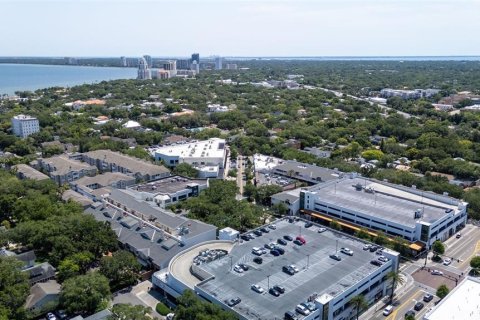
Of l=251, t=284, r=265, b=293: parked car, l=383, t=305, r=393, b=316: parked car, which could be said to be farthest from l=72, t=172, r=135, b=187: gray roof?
l=383, t=305, r=393, b=316: parked car

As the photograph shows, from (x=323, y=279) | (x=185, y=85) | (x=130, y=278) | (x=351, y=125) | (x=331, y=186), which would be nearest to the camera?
(x=323, y=279)

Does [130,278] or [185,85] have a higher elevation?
[185,85]

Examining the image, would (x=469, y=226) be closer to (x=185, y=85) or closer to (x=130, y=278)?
(x=130, y=278)

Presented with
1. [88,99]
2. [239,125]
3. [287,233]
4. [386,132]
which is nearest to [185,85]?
[88,99]

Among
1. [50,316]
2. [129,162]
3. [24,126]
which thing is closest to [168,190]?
[129,162]

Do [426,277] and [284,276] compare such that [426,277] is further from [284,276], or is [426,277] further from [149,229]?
A: [149,229]

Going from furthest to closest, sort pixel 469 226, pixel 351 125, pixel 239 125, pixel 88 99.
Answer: pixel 88 99 → pixel 239 125 → pixel 351 125 → pixel 469 226
